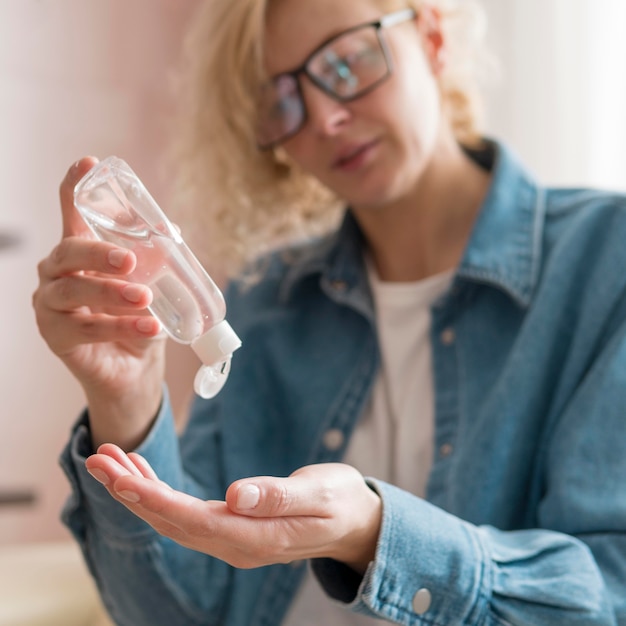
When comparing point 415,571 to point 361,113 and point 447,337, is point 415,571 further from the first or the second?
point 361,113

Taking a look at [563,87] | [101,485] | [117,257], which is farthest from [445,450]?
[563,87]

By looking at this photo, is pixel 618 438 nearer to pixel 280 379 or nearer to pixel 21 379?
pixel 280 379

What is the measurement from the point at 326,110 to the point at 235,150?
0.84ft

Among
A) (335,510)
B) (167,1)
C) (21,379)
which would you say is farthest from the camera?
(167,1)

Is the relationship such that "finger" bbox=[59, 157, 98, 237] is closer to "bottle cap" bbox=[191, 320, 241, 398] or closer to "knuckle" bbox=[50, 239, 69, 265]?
"knuckle" bbox=[50, 239, 69, 265]

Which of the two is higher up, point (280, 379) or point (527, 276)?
point (527, 276)

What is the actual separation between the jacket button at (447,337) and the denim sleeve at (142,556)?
1.00ft

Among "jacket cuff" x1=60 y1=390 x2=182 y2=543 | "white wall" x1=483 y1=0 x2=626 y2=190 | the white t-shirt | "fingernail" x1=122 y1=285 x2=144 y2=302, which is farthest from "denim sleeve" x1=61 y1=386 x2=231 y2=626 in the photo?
"white wall" x1=483 y1=0 x2=626 y2=190

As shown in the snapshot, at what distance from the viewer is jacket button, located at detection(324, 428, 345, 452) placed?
3.19ft

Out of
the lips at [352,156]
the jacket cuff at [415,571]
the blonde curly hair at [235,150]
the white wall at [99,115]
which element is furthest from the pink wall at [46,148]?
the jacket cuff at [415,571]

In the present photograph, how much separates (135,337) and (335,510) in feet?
0.65

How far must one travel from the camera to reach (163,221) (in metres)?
0.58

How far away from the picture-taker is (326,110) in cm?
92

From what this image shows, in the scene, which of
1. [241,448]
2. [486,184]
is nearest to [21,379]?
[241,448]
